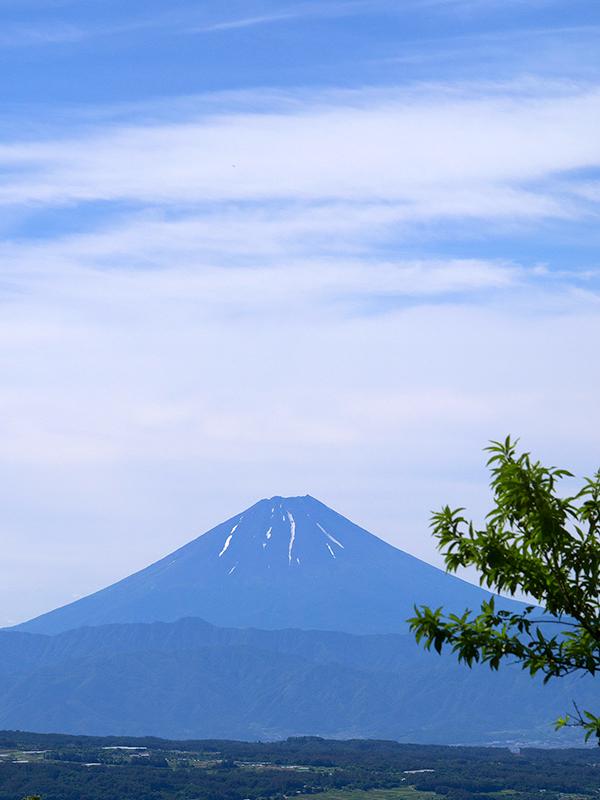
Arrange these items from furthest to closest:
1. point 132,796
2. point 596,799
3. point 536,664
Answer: point 596,799
point 132,796
point 536,664

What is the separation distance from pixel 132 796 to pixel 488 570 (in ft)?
557

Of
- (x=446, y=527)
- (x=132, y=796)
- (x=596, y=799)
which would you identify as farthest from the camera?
(x=596, y=799)

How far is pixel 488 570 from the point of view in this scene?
12.4m

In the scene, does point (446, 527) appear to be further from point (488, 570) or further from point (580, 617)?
point (580, 617)

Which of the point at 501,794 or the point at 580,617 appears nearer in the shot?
the point at 580,617

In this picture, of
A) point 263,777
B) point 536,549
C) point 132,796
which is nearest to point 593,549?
point 536,549

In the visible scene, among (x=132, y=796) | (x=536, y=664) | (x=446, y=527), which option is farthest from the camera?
(x=132, y=796)

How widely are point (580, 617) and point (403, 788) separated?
19129 cm

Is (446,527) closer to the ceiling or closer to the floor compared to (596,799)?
closer to the ceiling

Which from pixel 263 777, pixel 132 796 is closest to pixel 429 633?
pixel 132 796

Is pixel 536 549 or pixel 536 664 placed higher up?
pixel 536 549

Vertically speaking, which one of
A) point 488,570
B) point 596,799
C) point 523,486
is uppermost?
point 523,486

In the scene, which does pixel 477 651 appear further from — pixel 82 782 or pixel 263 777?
pixel 263 777

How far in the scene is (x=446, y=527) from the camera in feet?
42.6
